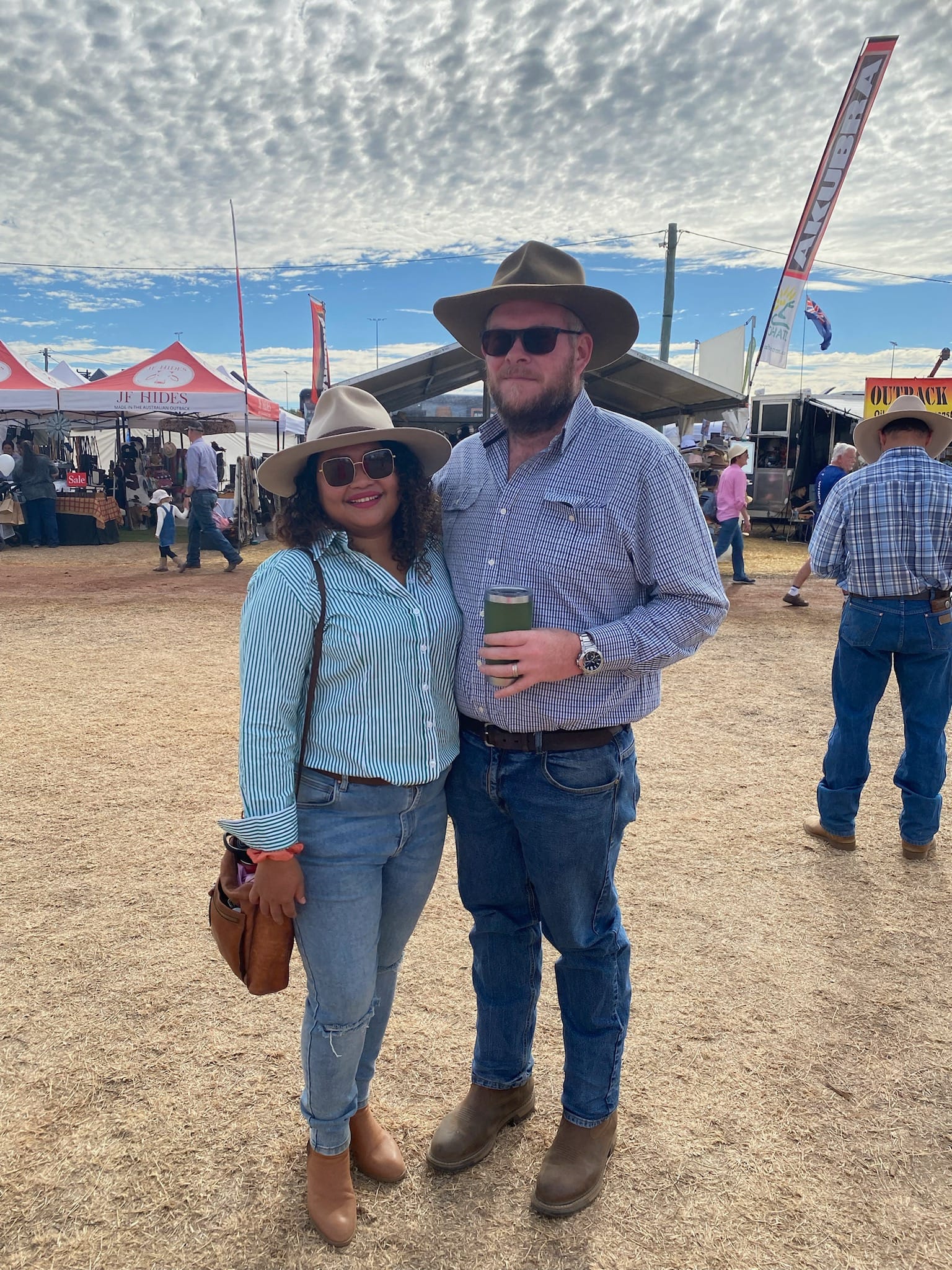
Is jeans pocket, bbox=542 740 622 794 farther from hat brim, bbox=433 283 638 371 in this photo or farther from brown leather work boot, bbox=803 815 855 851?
brown leather work boot, bbox=803 815 855 851

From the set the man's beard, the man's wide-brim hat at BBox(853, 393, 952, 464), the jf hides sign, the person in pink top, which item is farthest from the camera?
the jf hides sign

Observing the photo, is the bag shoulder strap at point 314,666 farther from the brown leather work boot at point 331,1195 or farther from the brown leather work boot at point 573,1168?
the brown leather work boot at point 573,1168

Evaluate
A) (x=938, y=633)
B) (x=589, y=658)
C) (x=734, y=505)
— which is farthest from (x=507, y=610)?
(x=734, y=505)

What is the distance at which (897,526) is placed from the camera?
3.76 metres

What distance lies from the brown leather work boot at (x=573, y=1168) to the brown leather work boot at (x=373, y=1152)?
0.35 meters

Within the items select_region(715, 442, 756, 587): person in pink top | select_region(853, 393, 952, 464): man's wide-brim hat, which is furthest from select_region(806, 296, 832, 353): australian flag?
select_region(853, 393, 952, 464): man's wide-brim hat

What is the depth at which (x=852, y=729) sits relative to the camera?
396cm

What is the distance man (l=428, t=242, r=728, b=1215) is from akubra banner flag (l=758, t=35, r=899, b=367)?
1492cm

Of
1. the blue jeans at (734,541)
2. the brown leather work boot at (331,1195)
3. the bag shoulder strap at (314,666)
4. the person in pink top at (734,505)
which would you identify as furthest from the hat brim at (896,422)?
the blue jeans at (734,541)

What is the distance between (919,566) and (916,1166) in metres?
2.41

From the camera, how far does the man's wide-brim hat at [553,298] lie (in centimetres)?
204

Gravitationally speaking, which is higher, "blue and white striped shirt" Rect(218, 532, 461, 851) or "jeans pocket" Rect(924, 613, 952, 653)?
"blue and white striped shirt" Rect(218, 532, 461, 851)

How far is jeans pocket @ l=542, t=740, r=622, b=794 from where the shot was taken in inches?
76.9

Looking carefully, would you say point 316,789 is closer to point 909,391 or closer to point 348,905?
point 348,905
